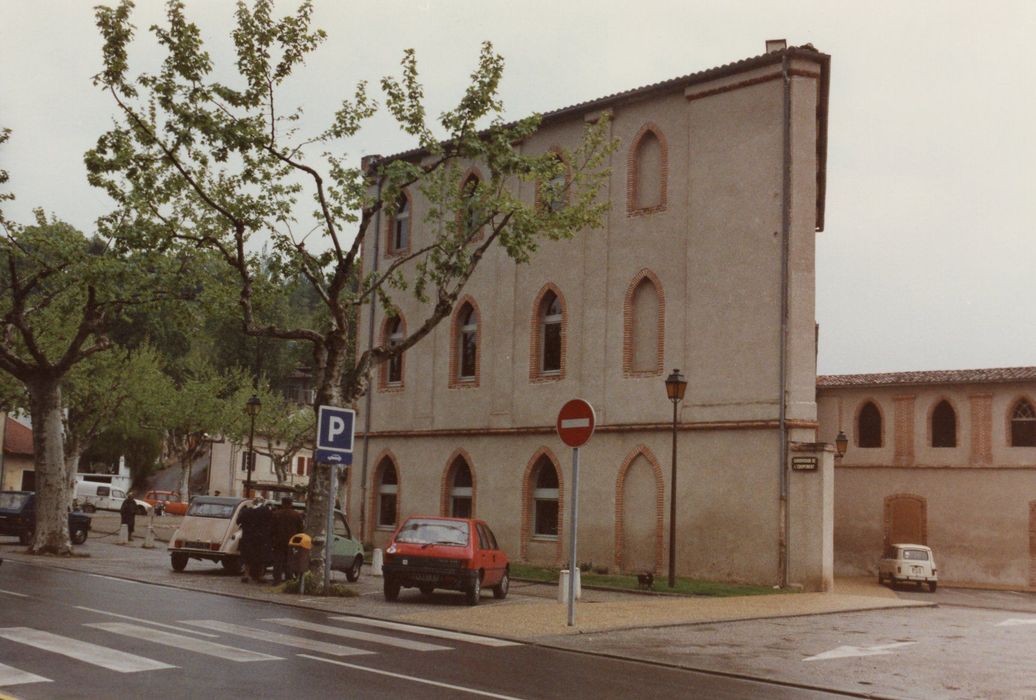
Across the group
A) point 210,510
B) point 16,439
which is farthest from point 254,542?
point 16,439

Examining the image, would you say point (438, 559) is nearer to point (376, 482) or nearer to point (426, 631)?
point (426, 631)

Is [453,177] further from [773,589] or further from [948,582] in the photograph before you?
[948,582]

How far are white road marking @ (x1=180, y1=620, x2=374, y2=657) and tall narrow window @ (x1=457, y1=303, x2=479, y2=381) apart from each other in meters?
20.2

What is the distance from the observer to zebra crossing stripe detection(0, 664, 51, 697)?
8.31 meters

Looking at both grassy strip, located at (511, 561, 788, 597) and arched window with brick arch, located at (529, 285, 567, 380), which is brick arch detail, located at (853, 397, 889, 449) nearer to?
arched window with brick arch, located at (529, 285, 567, 380)

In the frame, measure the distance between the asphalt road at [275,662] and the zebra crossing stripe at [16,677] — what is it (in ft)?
0.05

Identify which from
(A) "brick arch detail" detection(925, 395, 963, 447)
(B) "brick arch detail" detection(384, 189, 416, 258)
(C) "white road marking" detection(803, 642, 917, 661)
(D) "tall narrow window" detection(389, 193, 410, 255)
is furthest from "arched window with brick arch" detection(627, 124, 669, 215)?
(A) "brick arch detail" detection(925, 395, 963, 447)

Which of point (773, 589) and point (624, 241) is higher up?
point (624, 241)

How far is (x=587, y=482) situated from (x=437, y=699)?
21109 mm

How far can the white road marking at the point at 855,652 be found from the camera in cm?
1331

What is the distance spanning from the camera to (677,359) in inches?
1108

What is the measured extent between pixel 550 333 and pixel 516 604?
13.5 metres

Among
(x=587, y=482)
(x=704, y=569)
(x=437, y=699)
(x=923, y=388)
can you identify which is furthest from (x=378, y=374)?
(x=437, y=699)

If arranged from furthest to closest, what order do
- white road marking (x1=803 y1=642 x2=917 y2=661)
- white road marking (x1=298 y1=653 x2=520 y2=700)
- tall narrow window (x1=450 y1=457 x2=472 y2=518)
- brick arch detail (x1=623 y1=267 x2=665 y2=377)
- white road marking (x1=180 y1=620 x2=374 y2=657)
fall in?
tall narrow window (x1=450 y1=457 x2=472 y2=518), brick arch detail (x1=623 y1=267 x2=665 y2=377), white road marking (x1=803 y1=642 x2=917 y2=661), white road marking (x1=180 y1=620 x2=374 y2=657), white road marking (x1=298 y1=653 x2=520 y2=700)
